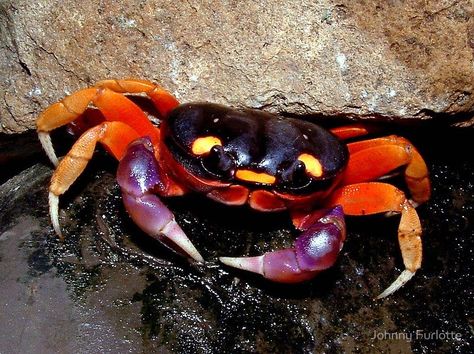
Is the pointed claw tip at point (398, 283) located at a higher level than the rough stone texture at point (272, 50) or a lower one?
lower

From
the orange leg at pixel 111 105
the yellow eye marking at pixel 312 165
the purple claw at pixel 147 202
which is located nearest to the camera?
the purple claw at pixel 147 202

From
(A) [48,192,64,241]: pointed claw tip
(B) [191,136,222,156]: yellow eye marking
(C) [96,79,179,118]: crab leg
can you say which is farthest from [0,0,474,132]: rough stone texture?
(A) [48,192,64,241]: pointed claw tip

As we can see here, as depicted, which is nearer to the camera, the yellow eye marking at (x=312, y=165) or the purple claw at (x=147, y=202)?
the purple claw at (x=147, y=202)

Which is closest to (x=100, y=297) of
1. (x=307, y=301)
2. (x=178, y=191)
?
(x=178, y=191)

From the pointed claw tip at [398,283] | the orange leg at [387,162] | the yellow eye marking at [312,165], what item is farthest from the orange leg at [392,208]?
the yellow eye marking at [312,165]

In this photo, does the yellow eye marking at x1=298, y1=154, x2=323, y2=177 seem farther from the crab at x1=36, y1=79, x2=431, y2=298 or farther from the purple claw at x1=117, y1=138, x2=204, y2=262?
the purple claw at x1=117, y1=138, x2=204, y2=262

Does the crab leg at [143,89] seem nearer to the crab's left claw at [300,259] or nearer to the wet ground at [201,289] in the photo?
the wet ground at [201,289]

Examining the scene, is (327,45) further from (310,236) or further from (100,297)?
(100,297)
